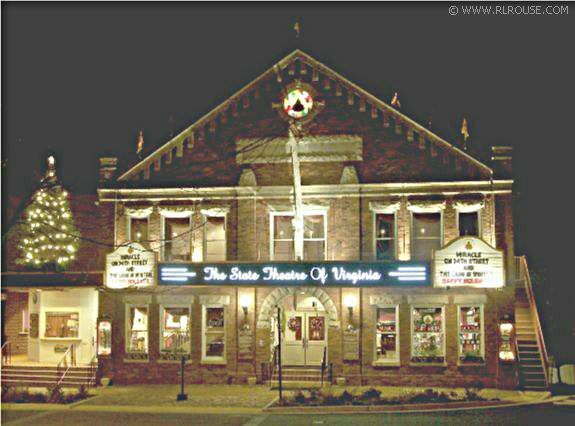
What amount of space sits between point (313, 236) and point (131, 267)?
22.3 feet

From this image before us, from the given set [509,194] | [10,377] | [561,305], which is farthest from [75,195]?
[561,305]

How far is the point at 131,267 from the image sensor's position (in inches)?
1073

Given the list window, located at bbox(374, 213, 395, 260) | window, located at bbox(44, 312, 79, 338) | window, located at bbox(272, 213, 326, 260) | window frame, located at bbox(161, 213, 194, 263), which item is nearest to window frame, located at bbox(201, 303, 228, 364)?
window frame, located at bbox(161, 213, 194, 263)

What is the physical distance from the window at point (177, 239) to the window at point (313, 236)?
4.47 m

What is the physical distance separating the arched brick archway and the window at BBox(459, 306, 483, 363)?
4.64m

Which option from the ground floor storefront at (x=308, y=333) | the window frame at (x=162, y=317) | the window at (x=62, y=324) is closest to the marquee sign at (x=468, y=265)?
the ground floor storefront at (x=308, y=333)

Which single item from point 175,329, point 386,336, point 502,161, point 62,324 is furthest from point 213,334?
point 502,161

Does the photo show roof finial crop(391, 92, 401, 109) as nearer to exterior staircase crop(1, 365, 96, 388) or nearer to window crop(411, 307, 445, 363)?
window crop(411, 307, 445, 363)

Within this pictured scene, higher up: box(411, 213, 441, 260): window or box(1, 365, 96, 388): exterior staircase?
box(411, 213, 441, 260): window

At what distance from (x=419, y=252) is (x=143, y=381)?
11.4m

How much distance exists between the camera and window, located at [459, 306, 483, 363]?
85.1ft

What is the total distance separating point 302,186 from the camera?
27078 mm

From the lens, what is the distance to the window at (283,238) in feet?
90.0

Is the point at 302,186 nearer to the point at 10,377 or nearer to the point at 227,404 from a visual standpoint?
the point at 227,404
